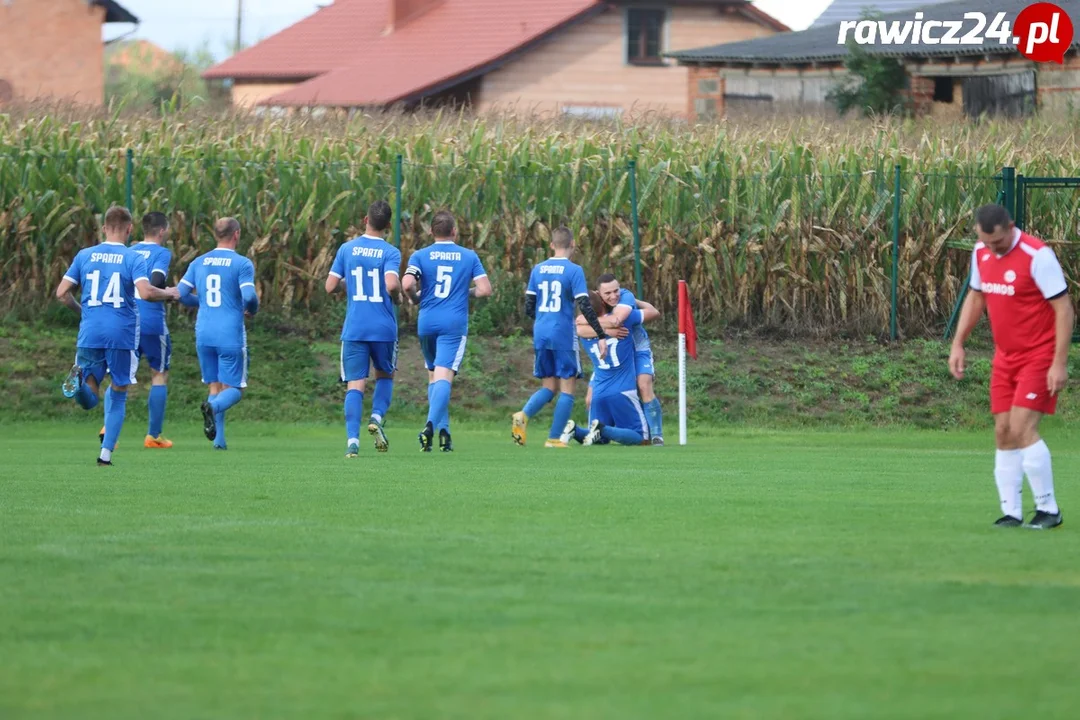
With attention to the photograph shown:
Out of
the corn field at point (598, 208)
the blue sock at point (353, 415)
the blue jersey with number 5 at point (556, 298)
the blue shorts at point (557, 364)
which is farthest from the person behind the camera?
the corn field at point (598, 208)

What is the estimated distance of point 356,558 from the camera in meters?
8.34

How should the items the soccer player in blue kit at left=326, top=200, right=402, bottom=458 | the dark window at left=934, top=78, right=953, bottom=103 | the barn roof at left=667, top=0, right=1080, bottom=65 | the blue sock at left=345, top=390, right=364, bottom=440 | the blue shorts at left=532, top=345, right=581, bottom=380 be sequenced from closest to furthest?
the blue sock at left=345, top=390, right=364, bottom=440
the soccer player in blue kit at left=326, top=200, right=402, bottom=458
the blue shorts at left=532, top=345, right=581, bottom=380
the barn roof at left=667, top=0, right=1080, bottom=65
the dark window at left=934, top=78, right=953, bottom=103

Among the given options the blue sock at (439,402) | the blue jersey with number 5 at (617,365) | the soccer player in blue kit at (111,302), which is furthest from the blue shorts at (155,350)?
the blue jersey with number 5 at (617,365)

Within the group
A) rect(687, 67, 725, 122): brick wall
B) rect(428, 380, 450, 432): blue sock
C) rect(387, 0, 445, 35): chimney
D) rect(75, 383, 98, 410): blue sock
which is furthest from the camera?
rect(387, 0, 445, 35): chimney

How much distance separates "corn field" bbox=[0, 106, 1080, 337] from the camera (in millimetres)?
23719

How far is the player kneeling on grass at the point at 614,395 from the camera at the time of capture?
1712 centimetres

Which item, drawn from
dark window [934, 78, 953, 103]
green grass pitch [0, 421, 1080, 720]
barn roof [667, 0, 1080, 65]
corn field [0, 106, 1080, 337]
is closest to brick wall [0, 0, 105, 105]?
barn roof [667, 0, 1080, 65]

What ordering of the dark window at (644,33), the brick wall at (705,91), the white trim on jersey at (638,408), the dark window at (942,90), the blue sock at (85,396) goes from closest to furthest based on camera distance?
the blue sock at (85,396), the white trim on jersey at (638,408), the dark window at (942,90), the brick wall at (705,91), the dark window at (644,33)

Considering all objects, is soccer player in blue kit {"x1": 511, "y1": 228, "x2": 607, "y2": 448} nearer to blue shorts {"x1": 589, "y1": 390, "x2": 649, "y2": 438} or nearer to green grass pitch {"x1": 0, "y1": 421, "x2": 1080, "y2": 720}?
blue shorts {"x1": 589, "y1": 390, "x2": 649, "y2": 438}

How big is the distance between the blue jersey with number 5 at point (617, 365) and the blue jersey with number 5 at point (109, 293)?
434 centimetres

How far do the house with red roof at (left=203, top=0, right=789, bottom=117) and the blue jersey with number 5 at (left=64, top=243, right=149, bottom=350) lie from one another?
35.2 metres

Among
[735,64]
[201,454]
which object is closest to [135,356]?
[201,454]

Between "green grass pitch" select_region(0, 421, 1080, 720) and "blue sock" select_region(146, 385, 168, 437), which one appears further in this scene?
"blue sock" select_region(146, 385, 168, 437)

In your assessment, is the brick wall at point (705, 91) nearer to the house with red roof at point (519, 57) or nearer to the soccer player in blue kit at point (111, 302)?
the house with red roof at point (519, 57)
